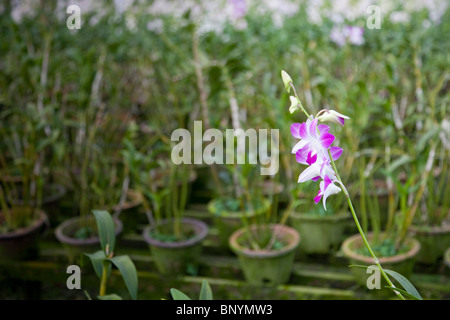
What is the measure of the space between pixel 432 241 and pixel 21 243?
1533 millimetres

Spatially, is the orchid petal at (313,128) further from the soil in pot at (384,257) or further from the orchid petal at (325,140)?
the soil in pot at (384,257)

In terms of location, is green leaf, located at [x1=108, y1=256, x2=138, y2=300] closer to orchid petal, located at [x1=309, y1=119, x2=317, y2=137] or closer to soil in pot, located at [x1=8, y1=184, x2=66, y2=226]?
orchid petal, located at [x1=309, y1=119, x2=317, y2=137]

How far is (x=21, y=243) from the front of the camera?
5.87ft

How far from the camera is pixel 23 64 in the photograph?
1898 millimetres

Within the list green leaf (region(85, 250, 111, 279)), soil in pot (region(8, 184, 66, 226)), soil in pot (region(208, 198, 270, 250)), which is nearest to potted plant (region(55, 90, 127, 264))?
soil in pot (region(8, 184, 66, 226))

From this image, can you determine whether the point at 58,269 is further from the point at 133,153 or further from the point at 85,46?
the point at 85,46

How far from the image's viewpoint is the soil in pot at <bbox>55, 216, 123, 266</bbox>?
1.70m

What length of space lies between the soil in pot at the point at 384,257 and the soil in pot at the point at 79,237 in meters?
0.88

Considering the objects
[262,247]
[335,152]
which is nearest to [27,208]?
[262,247]

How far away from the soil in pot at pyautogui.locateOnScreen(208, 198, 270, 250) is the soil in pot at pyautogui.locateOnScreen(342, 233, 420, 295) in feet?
1.21

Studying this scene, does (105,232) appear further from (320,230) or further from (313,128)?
(320,230)

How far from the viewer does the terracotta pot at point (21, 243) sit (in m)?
1.76
